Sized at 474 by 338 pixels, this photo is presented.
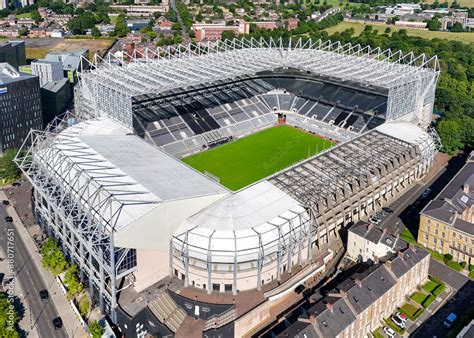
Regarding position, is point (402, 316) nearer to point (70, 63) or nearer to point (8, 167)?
point (8, 167)

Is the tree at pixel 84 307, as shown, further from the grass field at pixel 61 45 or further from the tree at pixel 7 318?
the grass field at pixel 61 45

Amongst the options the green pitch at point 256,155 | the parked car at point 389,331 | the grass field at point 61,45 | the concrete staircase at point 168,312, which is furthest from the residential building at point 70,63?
the parked car at point 389,331

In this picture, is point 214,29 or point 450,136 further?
point 214,29

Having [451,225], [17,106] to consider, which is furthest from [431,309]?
[17,106]

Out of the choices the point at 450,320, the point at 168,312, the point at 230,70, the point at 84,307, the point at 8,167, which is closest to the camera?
the point at 168,312

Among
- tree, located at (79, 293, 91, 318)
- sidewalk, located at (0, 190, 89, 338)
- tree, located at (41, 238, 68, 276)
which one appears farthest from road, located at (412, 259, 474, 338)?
tree, located at (41, 238, 68, 276)

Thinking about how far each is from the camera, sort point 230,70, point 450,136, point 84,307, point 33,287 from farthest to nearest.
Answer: point 450,136 < point 230,70 < point 33,287 < point 84,307

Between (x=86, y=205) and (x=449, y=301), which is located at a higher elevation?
(x=86, y=205)

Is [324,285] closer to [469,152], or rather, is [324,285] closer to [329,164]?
[329,164]
